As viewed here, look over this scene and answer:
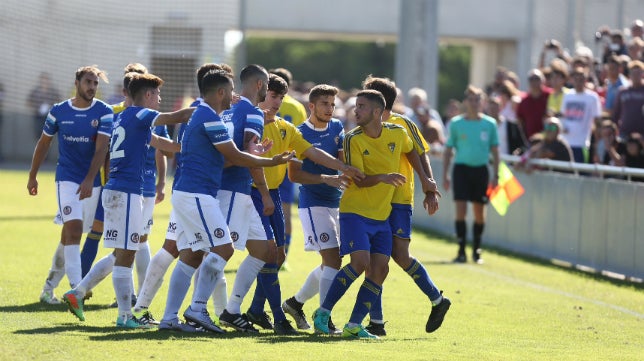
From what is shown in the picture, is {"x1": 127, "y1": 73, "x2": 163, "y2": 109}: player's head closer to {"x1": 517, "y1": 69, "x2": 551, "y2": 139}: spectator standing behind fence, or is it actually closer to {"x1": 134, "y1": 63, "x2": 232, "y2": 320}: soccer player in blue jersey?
{"x1": 134, "y1": 63, "x2": 232, "y2": 320}: soccer player in blue jersey

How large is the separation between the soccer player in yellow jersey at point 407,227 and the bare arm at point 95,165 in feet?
7.74

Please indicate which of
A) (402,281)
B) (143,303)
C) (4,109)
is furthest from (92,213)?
(4,109)

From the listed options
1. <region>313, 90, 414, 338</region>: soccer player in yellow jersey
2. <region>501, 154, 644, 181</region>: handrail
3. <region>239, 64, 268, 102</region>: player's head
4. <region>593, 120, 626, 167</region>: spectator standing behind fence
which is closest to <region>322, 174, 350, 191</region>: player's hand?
<region>313, 90, 414, 338</region>: soccer player in yellow jersey

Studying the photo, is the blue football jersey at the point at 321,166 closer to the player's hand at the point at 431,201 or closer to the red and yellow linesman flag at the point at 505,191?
the player's hand at the point at 431,201

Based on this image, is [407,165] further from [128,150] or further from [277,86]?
[128,150]

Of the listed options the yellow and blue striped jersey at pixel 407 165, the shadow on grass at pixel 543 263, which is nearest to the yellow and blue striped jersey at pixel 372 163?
the yellow and blue striped jersey at pixel 407 165

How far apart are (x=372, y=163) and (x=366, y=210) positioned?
364mm

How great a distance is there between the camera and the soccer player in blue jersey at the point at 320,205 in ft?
33.2

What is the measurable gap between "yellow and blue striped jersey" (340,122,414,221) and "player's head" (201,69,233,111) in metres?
1.01

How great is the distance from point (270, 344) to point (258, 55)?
8692 centimetres

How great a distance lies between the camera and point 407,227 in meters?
9.99

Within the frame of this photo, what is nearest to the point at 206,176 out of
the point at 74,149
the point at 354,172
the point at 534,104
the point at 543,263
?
the point at 354,172

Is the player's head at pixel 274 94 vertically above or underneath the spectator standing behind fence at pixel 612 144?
above

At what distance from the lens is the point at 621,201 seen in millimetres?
14914
